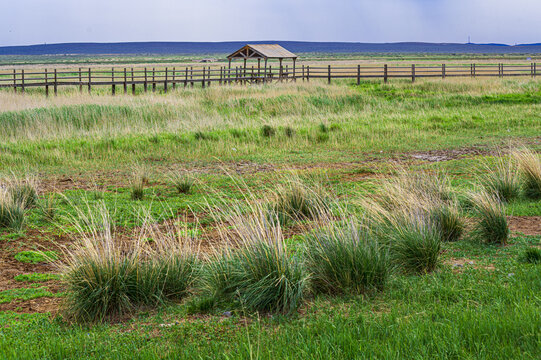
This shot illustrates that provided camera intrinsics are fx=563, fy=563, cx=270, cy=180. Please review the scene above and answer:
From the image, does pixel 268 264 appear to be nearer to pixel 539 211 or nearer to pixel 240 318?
pixel 240 318

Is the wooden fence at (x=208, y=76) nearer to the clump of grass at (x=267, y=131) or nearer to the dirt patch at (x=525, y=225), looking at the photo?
the clump of grass at (x=267, y=131)

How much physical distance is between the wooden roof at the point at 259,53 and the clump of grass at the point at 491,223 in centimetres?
3742

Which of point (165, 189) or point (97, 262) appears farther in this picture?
point (165, 189)

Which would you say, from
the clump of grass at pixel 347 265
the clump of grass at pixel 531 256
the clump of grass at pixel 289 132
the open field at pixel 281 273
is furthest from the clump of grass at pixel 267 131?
the clump of grass at pixel 347 265

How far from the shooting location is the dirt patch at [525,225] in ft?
22.6

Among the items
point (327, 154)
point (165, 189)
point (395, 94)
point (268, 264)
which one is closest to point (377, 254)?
point (268, 264)

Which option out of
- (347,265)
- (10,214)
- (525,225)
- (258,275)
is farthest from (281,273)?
(10,214)

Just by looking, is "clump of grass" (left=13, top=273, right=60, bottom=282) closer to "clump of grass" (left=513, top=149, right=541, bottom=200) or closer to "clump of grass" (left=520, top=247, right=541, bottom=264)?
"clump of grass" (left=520, top=247, right=541, bottom=264)

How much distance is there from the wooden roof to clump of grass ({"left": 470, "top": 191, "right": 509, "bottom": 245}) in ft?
123

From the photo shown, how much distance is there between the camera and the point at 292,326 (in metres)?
4.19

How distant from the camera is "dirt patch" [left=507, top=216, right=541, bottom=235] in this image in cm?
689

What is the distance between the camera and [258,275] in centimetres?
486

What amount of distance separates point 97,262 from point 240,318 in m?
1.38

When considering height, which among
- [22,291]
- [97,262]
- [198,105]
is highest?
[198,105]
